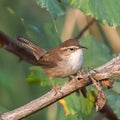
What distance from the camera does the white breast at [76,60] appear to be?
3719 mm

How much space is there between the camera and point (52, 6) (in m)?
2.57

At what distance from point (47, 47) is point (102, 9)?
1314 mm

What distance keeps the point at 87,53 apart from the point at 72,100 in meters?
0.47

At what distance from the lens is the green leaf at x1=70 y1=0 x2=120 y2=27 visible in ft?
8.57

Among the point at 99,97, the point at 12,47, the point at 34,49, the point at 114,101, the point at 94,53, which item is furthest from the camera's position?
the point at 34,49

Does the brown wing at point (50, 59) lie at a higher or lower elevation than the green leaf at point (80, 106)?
higher

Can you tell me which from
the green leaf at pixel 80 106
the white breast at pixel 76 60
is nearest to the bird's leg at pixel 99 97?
the green leaf at pixel 80 106

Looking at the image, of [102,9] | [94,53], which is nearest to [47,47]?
[94,53]

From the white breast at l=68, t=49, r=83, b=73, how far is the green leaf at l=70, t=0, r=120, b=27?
0.87m

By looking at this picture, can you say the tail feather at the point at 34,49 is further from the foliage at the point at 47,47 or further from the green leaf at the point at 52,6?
the green leaf at the point at 52,6

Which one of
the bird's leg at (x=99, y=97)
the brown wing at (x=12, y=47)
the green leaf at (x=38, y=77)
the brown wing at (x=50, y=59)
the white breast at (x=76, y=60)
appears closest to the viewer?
the bird's leg at (x=99, y=97)

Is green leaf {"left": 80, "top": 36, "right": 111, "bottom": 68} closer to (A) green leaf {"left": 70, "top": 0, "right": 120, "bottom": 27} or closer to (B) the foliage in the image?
(B) the foliage

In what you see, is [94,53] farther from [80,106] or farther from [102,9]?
[102,9]

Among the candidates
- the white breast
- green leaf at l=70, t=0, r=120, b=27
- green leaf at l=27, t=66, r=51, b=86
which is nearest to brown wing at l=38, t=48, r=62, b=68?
the white breast
